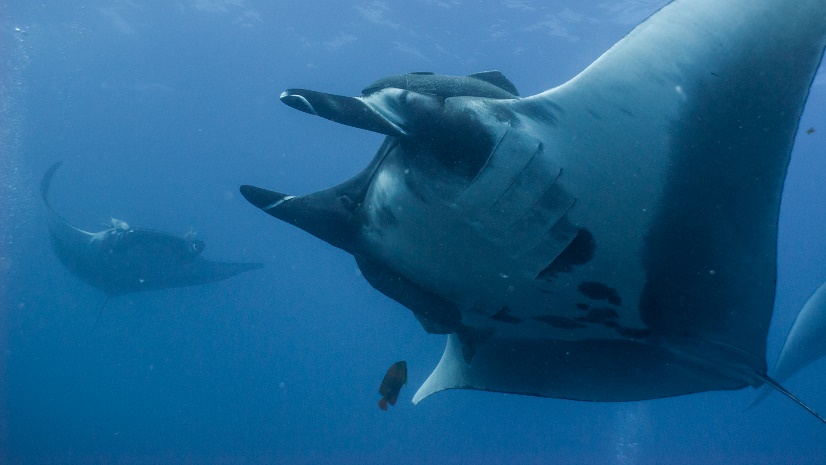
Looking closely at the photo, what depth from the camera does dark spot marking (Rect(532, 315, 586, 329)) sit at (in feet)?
7.72

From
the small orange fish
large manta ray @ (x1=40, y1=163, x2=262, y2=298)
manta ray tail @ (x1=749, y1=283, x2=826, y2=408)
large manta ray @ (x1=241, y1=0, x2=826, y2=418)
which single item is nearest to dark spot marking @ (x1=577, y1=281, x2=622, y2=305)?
large manta ray @ (x1=241, y1=0, x2=826, y2=418)

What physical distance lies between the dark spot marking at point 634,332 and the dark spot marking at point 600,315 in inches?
3.2

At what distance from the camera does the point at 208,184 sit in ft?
145

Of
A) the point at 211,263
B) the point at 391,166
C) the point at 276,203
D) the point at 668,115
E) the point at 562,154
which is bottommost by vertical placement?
the point at 211,263

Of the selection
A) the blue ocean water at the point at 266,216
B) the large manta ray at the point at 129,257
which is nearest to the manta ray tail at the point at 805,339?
the blue ocean water at the point at 266,216

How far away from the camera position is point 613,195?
193 cm

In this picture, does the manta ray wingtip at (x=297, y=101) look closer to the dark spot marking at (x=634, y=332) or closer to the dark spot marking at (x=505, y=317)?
the dark spot marking at (x=505, y=317)

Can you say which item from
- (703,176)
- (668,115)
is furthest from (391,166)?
(703,176)

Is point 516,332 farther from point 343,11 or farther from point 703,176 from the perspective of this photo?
point 343,11

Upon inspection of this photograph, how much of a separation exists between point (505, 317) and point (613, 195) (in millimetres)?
815

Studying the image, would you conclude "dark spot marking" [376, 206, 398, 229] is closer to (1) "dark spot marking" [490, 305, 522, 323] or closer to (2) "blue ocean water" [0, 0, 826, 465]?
(1) "dark spot marking" [490, 305, 522, 323]

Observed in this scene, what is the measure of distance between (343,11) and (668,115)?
2081 cm

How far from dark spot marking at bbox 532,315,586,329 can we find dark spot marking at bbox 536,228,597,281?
0.34 meters

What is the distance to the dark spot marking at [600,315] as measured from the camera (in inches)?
88.4
